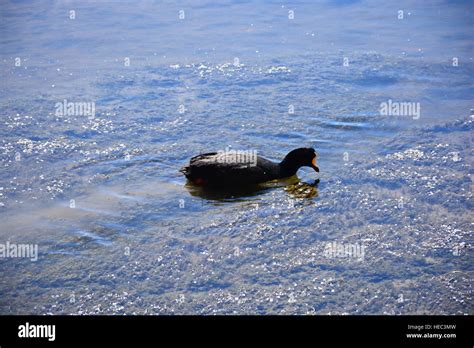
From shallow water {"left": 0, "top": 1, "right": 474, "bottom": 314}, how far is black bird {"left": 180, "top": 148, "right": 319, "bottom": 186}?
0.17 metres

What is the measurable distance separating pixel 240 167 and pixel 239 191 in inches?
11.7

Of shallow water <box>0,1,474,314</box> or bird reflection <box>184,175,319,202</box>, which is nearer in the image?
shallow water <box>0,1,474,314</box>

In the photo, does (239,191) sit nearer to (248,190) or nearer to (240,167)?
(248,190)

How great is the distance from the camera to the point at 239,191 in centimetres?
791

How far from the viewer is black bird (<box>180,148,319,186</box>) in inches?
309

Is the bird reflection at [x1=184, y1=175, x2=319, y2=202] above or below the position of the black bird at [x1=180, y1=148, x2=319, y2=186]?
below

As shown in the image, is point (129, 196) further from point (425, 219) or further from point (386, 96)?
point (386, 96)

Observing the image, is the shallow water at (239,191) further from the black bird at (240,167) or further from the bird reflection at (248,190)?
the black bird at (240,167)

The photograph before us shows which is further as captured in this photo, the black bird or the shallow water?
the black bird

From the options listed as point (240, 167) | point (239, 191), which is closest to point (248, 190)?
point (239, 191)

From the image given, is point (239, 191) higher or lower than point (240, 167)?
lower

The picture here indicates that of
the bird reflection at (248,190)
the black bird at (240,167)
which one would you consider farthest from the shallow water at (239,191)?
the black bird at (240,167)

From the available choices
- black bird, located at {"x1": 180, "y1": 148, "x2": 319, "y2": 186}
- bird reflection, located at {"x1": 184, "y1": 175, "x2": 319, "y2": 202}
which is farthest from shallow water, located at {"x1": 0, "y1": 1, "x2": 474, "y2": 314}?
black bird, located at {"x1": 180, "y1": 148, "x2": 319, "y2": 186}

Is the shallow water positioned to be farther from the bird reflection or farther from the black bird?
the black bird
